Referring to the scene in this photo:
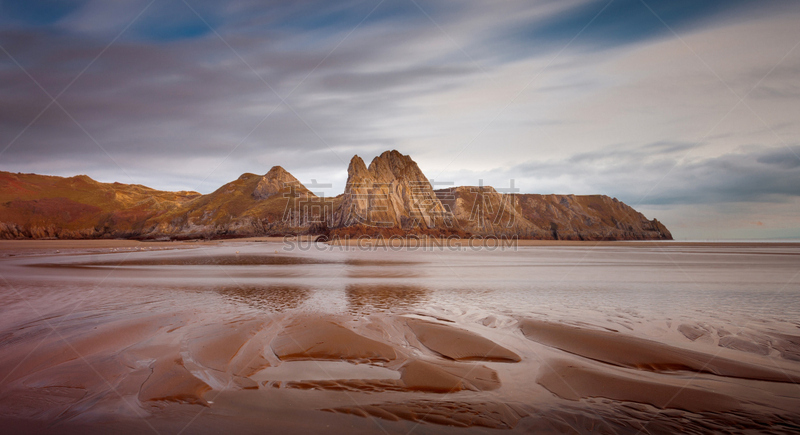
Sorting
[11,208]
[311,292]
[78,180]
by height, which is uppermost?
[78,180]

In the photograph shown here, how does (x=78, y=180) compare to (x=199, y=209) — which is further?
(x=78, y=180)

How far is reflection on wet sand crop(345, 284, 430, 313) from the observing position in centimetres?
995

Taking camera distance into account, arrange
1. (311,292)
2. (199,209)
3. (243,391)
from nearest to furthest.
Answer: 1. (243,391)
2. (311,292)
3. (199,209)

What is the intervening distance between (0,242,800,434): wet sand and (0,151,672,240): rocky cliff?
6194 cm

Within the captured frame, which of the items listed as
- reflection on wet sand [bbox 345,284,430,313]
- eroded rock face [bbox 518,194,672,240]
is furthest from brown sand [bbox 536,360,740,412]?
eroded rock face [bbox 518,194,672,240]

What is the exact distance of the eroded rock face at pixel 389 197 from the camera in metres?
76.5

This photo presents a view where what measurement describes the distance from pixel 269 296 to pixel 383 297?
12.5 feet

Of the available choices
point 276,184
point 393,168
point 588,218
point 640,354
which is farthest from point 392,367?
point 588,218

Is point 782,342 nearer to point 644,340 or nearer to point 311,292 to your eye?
point 644,340

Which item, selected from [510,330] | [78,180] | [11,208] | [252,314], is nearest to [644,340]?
[510,330]

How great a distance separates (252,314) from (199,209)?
126 meters

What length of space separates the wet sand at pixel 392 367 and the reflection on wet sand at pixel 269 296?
6.5 inches

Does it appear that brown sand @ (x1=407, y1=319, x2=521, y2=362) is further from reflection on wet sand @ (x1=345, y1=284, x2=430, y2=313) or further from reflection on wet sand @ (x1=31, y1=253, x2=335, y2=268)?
reflection on wet sand @ (x1=31, y1=253, x2=335, y2=268)

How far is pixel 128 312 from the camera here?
893 cm
